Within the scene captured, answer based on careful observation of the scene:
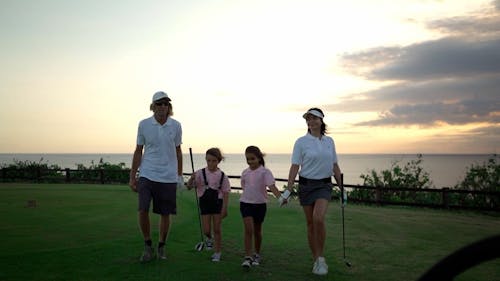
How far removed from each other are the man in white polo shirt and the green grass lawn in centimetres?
70

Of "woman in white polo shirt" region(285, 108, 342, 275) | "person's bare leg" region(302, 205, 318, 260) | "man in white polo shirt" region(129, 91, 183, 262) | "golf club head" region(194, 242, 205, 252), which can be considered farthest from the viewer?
"golf club head" region(194, 242, 205, 252)

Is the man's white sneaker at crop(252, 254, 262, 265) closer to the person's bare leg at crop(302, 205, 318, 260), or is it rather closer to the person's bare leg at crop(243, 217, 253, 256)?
the person's bare leg at crop(243, 217, 253, 256)

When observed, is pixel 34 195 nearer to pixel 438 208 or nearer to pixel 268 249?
pixel 268 249

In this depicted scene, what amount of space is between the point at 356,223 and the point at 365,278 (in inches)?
233

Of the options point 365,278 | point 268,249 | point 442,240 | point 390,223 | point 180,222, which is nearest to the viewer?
point 365,278

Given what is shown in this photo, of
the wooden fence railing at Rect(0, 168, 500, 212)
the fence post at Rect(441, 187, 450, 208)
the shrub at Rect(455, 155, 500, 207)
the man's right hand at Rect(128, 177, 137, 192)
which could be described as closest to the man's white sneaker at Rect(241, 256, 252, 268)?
the man's right hand at Rect(128, 177, 137, 192)

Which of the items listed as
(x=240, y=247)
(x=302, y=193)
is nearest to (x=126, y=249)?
(x=240, y=247)

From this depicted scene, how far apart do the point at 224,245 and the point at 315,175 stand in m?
2.83

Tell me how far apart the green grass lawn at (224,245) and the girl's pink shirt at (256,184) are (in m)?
0.99

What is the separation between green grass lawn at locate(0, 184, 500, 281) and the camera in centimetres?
687

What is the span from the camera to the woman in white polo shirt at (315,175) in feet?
22.9

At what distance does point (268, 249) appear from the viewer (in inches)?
346

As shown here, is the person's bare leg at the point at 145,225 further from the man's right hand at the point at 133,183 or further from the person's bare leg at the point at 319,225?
the person's bare leg at the point at 319,225

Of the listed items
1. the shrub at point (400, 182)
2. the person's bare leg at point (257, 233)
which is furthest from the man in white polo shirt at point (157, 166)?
the shrub at point (400, 182)
